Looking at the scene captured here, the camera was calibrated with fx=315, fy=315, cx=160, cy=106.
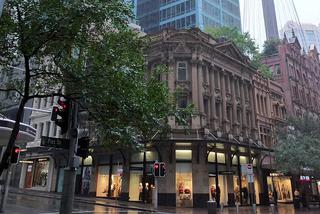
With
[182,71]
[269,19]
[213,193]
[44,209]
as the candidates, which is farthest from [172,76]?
[269,19]

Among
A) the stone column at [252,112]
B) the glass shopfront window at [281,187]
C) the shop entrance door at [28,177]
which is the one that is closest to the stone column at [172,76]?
the stone column at [252,112]

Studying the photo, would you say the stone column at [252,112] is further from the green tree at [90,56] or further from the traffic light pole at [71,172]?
the traffic light pole at [71,172]

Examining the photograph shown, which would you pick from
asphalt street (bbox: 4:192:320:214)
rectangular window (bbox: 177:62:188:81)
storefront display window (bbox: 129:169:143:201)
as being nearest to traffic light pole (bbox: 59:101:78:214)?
asphalt street (bbox: 4:192:320:214)

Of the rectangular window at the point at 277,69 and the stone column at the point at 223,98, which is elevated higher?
the rectangular window at the point at 277,69

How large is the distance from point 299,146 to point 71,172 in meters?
27.4

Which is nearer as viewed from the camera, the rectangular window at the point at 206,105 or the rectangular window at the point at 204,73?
the rectangular window at the point at 206,105

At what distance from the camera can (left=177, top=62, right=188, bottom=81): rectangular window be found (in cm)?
3120

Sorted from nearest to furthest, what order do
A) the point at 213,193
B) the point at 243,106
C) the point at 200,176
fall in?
1. the point at 200,176
2. the point at 213,193
3. the point at 243,106

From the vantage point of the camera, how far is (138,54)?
39.3 ft

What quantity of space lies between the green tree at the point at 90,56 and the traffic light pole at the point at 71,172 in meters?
0.64

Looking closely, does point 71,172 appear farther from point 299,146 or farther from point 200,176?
point 299,146

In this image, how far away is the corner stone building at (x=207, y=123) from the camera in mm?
27750

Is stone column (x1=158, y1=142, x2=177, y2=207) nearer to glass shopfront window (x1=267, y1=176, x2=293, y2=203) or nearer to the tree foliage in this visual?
the tree foliage

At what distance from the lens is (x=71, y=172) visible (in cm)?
912
